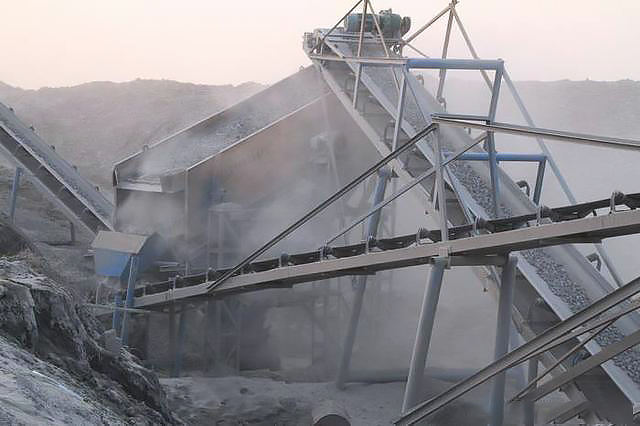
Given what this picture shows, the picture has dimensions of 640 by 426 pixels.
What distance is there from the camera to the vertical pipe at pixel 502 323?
640cm

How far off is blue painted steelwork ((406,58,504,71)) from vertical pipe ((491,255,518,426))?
9.28 feet

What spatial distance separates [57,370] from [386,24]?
10907 mm

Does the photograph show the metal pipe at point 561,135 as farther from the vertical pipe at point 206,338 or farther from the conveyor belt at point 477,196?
the vertical pipe at point 206,338

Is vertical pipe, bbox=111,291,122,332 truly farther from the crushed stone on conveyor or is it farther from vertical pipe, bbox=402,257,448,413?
vertical pipe, bbox=402,257,448,413

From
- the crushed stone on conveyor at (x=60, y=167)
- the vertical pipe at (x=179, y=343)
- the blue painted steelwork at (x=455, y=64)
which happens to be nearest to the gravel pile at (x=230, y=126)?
the crushed stone on conveyor at (x=60, y=167)

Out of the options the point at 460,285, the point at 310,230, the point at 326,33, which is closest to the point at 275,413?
the point at 310,230

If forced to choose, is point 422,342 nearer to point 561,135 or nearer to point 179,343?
point 561,135

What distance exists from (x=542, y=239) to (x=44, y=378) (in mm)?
3533

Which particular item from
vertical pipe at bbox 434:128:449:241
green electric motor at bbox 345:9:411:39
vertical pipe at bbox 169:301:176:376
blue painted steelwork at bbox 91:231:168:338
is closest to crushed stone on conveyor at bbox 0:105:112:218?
blue painted steelwork at bbox 91:231:168:338

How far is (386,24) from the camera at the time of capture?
13570 millimetres

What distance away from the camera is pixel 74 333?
446 centimetres

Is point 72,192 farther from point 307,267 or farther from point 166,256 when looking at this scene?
point 307,267

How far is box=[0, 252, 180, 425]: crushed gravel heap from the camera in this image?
122 inches

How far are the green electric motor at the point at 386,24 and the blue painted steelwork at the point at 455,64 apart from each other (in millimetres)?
5011
